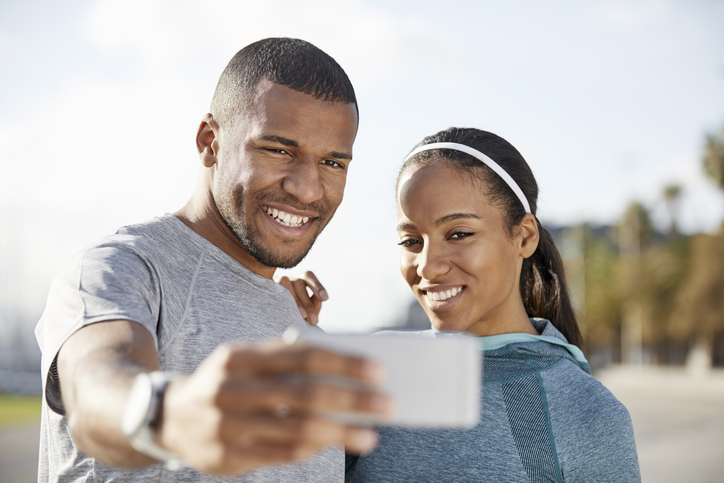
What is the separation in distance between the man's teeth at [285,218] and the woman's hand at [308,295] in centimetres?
63

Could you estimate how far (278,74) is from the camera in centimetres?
240

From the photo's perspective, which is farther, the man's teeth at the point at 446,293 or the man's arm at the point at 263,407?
the man's teeth at the point at 446,293

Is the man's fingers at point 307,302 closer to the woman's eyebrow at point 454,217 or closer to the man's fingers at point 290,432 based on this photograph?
the woman's eyebrow at point 454,217

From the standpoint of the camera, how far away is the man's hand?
3.02 ft

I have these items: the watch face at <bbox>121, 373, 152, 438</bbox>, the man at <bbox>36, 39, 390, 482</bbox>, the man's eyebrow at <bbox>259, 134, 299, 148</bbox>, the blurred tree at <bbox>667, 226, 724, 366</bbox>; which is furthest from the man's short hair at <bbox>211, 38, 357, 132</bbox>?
the blurred tree at <bbox>667, 226, 724, 366</bbox>

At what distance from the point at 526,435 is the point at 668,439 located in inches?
515

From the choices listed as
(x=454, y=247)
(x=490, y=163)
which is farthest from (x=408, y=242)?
(x=490, y=163)

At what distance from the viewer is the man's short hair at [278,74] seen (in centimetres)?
241

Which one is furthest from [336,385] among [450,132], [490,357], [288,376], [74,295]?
[450,132]

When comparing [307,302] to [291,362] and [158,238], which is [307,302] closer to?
[158,238]

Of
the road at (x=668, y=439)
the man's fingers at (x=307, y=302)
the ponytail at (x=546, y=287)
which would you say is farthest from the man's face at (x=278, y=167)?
the road at (x=668, y=439)

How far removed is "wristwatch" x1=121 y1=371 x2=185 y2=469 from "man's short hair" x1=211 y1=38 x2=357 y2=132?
156 cm

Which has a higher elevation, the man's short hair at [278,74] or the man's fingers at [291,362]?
the man's short hair at [278,74]

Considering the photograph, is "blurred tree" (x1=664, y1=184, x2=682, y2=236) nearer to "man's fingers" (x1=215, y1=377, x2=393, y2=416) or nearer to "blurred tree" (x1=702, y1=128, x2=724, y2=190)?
"blurred tree" (x1=702, y1=128, x2=724, y2=190)
